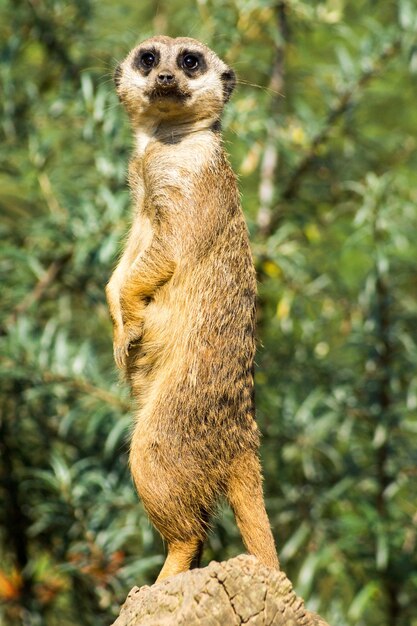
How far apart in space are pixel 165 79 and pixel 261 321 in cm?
220

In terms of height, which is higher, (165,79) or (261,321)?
(165,79)

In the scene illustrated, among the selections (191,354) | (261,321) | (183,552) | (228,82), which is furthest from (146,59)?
(183,552)

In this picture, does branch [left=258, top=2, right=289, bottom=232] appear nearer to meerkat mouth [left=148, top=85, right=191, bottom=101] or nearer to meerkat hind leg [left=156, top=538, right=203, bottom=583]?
meerkat mouth [left=148, top=85, right=191, bottom=101]

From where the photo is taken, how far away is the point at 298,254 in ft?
18.2

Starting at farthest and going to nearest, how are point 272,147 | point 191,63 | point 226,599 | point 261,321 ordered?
point 261,321 → point 272,147 → point 191,63 → point 226,599

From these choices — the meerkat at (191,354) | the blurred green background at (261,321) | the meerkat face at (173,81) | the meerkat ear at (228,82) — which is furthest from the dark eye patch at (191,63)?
the blurred green background at (261,321)

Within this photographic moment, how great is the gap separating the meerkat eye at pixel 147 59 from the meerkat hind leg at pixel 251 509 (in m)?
1.84

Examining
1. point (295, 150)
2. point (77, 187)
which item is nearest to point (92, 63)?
point (77, 187)

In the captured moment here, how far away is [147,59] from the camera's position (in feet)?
14.6

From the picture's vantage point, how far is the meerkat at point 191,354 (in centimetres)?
361

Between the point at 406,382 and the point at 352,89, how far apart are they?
5.47 feet

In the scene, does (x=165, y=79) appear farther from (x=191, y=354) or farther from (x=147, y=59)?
(x=191, y=354)

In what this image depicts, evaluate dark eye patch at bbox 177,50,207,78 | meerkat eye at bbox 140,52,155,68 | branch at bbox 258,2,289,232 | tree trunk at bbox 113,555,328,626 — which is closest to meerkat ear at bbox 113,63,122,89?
meerkat eye at bbox 140,52,155,68

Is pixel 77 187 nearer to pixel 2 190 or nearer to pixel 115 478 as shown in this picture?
pixel 2 190
